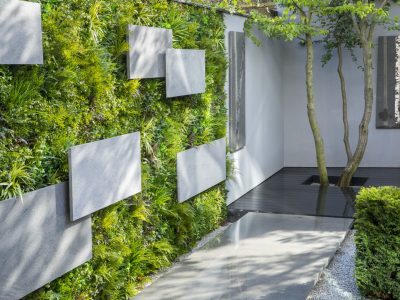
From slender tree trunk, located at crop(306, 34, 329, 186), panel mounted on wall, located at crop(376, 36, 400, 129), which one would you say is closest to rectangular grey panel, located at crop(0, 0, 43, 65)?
slender tree trunk, located at crop(306, 34, 329, 186)

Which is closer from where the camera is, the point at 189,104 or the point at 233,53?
the point at 189,104

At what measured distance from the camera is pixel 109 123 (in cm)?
510

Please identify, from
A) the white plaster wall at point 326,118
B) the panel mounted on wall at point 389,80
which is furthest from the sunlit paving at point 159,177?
the white plaster wall at point 326,118

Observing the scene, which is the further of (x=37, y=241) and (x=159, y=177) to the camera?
(x=159, y=177)

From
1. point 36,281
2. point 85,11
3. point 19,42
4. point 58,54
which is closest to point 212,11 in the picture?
point 85,11

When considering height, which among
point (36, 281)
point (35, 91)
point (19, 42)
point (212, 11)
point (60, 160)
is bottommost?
point (36, 281)

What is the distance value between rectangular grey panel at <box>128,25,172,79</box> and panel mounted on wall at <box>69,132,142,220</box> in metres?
0.61

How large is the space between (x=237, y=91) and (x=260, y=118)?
146 centimetres

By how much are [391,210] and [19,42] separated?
3141 millimetres

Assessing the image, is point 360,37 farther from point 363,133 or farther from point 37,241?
point 37,241

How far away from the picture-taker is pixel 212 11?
748cm

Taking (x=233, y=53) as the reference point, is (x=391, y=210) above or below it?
below

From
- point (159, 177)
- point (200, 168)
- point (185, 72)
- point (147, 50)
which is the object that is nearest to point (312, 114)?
point (200, 168)

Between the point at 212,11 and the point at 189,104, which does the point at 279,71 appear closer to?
the point at 212,11
